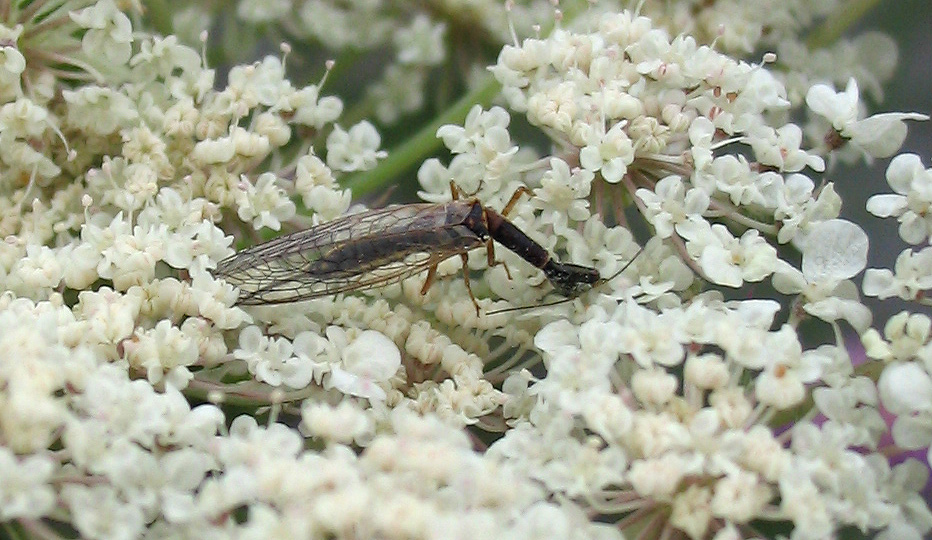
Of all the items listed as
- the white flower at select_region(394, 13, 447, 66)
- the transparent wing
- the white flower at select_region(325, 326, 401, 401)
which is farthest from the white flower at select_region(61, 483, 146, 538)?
the white flower at select_region(394, 13, 447, 66)

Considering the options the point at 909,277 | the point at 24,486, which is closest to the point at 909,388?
the point at 909,277

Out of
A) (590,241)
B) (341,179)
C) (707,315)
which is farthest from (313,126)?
(707,315)

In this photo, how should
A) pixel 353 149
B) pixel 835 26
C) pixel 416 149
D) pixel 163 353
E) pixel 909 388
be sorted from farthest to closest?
pixel 835 26 → pixel 416 149 → pixel 353 149 → pixel 163 353 → pixel 909 388

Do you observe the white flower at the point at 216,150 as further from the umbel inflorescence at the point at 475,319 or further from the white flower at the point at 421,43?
the white flower at the point at 421,43

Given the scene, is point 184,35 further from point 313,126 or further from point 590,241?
point 590,241

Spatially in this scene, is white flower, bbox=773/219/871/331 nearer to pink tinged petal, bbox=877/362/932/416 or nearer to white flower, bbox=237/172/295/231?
pink tinged petal, bbox=877/362/932/416

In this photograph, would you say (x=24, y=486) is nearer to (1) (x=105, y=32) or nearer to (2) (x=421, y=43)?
(1) (x=105, y=32)
